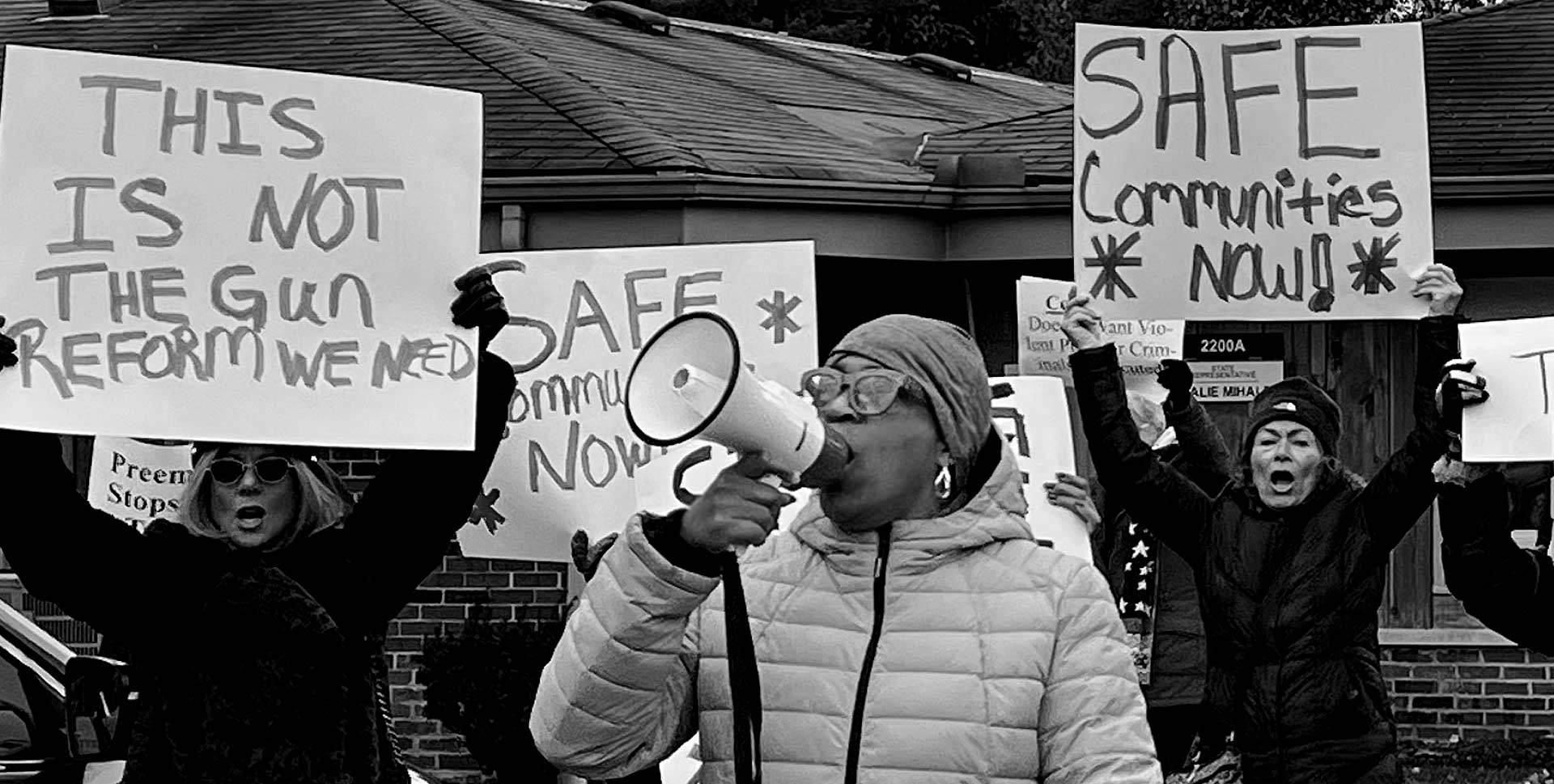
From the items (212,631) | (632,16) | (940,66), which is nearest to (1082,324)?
(212,631)

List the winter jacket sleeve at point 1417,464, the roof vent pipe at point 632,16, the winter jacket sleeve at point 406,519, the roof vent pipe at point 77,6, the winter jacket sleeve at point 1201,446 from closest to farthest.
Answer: the winter jacket sleeve at point 406,519 < the winter jacket sleeve at point 1417,464 < the winter jacket sleeve at point 1201,446 < the roof vent pipe at point 77,6 < the roof vent pipe at point 632,16

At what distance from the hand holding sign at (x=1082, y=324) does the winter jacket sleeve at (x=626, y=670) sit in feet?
10.1

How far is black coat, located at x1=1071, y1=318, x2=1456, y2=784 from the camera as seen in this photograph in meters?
6.01

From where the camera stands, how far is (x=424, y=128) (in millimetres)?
5078

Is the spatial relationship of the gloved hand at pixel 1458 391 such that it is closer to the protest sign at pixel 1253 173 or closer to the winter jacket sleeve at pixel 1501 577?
the winter jacket sleeve at pixel 1501 577

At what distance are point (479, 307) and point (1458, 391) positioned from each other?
2.12 m

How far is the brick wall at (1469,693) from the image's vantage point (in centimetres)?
1117

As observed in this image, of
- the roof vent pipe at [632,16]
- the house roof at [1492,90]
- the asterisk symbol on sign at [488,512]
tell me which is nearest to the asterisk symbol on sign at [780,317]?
the asterisk symbol on sign at [488,512]

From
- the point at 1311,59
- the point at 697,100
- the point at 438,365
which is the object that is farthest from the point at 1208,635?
the point at 697,100

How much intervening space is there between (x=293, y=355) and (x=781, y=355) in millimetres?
1945

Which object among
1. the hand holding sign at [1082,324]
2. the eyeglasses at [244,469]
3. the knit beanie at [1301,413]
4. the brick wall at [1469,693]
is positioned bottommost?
the brick wall at [1469,693]

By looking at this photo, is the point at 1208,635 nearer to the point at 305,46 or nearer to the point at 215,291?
the point at 215,291

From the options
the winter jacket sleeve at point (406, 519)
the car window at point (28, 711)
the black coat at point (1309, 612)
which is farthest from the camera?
the car window at point (28, 711)

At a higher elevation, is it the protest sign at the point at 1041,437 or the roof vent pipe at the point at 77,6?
the roof vent pipe at the point at 77,6
